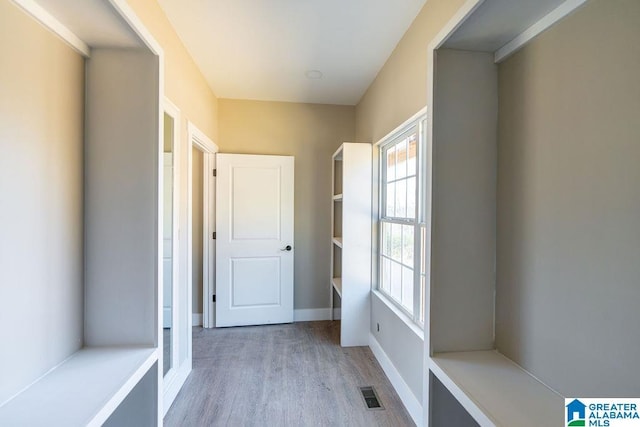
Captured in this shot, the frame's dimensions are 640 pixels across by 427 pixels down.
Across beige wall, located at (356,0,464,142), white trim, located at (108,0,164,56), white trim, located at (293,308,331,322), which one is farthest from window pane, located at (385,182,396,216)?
white trim, located at (108,0,164,56)

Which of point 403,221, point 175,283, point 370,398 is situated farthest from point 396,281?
point 175,283

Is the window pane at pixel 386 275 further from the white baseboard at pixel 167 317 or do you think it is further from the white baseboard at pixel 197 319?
the white baseboard at pixel 197 319

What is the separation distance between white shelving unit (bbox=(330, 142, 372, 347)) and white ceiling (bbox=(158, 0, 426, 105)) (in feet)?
2.44

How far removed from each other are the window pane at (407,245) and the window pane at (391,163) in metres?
0.52

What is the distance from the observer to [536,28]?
36.7 inches

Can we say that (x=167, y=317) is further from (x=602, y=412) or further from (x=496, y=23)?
(x=496, y=23)

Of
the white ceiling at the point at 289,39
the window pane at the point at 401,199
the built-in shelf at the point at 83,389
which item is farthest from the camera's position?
the window pane at the point at 401,199

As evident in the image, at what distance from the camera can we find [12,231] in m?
0.89

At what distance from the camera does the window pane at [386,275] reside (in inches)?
99.6

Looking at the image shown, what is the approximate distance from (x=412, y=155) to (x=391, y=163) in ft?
1.56

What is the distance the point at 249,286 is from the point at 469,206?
9.00 feet

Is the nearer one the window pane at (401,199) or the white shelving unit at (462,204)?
the white shelving unit at (462,204)

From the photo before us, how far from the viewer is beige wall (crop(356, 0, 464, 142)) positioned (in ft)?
5.34

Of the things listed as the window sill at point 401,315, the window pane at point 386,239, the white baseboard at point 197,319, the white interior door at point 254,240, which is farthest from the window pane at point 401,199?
the white baseboard at point 197,319
